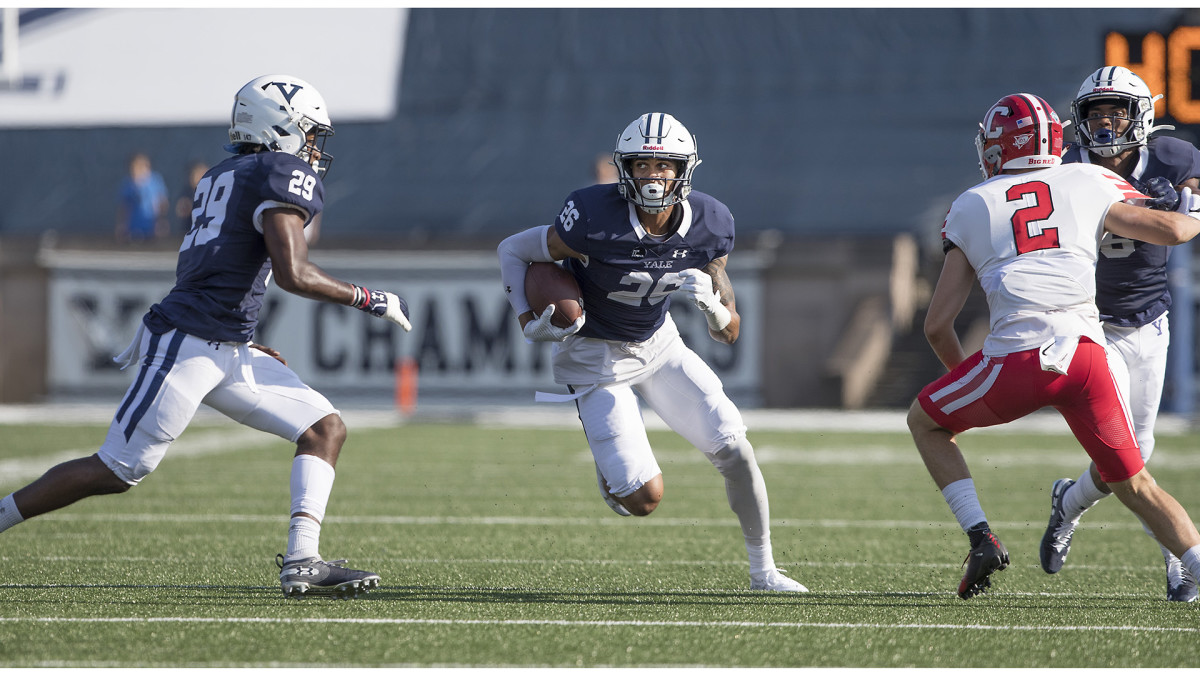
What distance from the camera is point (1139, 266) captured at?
5090 millimetres

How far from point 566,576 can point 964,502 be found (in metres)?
1.55

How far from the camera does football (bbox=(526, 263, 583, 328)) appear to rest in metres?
4.83

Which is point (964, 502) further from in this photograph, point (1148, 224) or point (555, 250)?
point (555, 250)

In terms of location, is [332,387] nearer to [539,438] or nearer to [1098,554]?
[539,438]

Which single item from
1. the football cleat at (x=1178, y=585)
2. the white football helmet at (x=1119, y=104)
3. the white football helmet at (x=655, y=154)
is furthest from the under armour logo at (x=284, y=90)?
A: the football cleat at (x=1178, y=585)

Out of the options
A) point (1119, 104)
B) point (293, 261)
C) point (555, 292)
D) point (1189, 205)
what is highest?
point (1119, 104)

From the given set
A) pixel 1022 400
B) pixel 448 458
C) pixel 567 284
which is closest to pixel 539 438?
pixel 448 458

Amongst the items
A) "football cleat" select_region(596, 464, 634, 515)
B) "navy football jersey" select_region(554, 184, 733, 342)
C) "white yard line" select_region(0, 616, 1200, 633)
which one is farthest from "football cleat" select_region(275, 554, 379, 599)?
"navy football jersey" select_region(554, 184, 733, 342)

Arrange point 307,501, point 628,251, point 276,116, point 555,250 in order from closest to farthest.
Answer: point 307,501 → point 276,116 → point 628,251 → point 555,250

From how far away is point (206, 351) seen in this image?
459 cm

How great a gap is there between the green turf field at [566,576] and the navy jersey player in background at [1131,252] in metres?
0.69

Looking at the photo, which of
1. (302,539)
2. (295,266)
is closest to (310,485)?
(302,539)

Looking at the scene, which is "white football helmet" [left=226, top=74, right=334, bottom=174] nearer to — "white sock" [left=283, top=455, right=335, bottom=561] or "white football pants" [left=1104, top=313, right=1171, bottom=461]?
"white sock" [left=283, top=455, right=335, bottom=561]

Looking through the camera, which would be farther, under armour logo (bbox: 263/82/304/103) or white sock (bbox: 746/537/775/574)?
white sock (bbox: 746/537/775/574)
